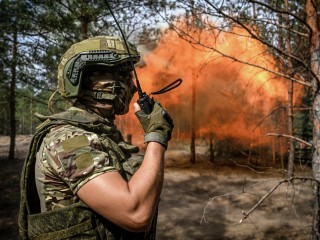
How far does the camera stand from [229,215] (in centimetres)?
1051

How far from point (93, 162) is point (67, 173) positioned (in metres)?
0.15

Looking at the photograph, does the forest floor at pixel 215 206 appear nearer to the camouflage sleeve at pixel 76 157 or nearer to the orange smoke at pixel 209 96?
the orange smoke at pixel 209 96

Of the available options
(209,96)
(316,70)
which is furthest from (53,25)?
(209,96)

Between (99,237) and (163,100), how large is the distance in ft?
60.8

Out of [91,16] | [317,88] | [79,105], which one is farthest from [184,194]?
[79,105]

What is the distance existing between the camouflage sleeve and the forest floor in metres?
3.60

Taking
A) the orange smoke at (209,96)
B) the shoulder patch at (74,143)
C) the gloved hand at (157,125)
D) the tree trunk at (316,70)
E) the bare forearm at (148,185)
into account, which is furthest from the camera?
the orange smoke at (209,96)

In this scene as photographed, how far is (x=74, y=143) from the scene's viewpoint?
5.86 feet

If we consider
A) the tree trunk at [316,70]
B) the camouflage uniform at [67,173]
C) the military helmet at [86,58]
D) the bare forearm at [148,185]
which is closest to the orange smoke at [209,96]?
the tree trunk at [316,70]

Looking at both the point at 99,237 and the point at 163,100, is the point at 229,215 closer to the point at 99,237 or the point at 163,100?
the point at 99,237

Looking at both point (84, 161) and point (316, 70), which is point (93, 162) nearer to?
point (84, 161)

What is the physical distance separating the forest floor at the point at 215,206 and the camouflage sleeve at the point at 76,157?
3604 mm

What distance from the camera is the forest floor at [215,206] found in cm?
880

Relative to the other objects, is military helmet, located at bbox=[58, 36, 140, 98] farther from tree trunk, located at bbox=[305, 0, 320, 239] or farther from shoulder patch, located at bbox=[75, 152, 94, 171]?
tree trunk, located at bbox=[305, 0, 320, 239]
